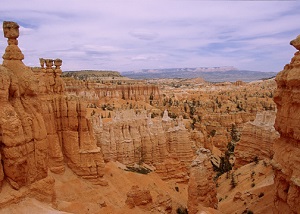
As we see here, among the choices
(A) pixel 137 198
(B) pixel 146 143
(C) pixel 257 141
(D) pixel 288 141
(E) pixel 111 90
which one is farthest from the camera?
(E) pixel 111 90

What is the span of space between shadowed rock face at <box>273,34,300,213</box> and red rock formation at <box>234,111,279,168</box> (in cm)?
1402

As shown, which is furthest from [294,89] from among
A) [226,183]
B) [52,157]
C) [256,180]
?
[226,183]

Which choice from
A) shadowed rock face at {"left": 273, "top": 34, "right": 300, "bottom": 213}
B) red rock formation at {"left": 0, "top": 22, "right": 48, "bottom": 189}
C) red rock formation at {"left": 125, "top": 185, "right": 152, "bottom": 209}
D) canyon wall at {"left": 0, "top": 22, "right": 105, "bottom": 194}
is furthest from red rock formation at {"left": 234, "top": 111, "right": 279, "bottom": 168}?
red rock formation at {"left": 0, "top": 22, "right": 48, "bottom": 189}

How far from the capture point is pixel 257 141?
29109 mm

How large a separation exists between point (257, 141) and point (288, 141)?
1606cm

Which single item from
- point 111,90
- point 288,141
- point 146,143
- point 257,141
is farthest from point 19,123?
point 111,90

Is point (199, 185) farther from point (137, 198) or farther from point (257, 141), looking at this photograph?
point (257, 141)

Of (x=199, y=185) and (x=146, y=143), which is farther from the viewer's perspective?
(x=146, y=143)

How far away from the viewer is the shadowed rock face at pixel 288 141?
40.8 ft

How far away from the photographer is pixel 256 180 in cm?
2439

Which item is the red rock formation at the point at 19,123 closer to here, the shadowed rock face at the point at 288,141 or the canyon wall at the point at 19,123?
the canyon wall at the point at 19,123

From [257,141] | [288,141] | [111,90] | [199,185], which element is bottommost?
[199,185]

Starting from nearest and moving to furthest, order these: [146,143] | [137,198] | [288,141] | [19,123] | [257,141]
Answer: [19,123], [288,141], [137,198], [257,141], [146,143]

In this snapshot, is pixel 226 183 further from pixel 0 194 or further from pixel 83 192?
pixel 0 194
